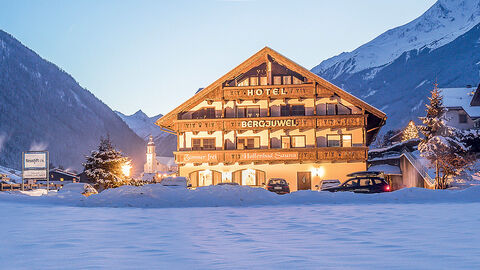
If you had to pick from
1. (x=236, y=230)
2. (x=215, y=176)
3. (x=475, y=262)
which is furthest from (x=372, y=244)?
(x=215, y=176)

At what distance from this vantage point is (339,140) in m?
37.5

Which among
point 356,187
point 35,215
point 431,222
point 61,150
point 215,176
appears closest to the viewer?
point 431,222

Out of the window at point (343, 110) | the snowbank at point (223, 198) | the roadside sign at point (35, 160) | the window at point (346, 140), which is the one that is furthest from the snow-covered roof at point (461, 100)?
the roadside sign at point (35, 160)

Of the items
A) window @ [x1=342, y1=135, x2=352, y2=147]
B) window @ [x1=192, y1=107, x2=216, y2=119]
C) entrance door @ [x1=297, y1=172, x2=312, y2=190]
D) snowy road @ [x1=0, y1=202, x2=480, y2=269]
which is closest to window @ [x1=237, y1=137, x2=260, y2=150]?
window @ [x1=192, y1=107, x2=216, y2=119]

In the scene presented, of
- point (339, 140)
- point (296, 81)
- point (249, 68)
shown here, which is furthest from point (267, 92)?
point (339, 140)

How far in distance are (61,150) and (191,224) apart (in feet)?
584

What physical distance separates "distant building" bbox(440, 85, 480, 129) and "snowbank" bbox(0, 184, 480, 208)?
147 feet

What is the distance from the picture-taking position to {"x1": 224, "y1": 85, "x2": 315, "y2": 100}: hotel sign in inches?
1476

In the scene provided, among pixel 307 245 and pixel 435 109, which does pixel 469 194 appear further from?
pixel 435 109

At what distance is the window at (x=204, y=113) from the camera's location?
38688 mm

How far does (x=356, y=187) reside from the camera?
23250 mm

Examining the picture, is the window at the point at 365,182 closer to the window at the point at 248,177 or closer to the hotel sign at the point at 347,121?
the hotel sign at the point at 347,121

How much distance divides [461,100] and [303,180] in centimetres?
3669

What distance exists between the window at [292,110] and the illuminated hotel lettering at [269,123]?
1.28 meters
